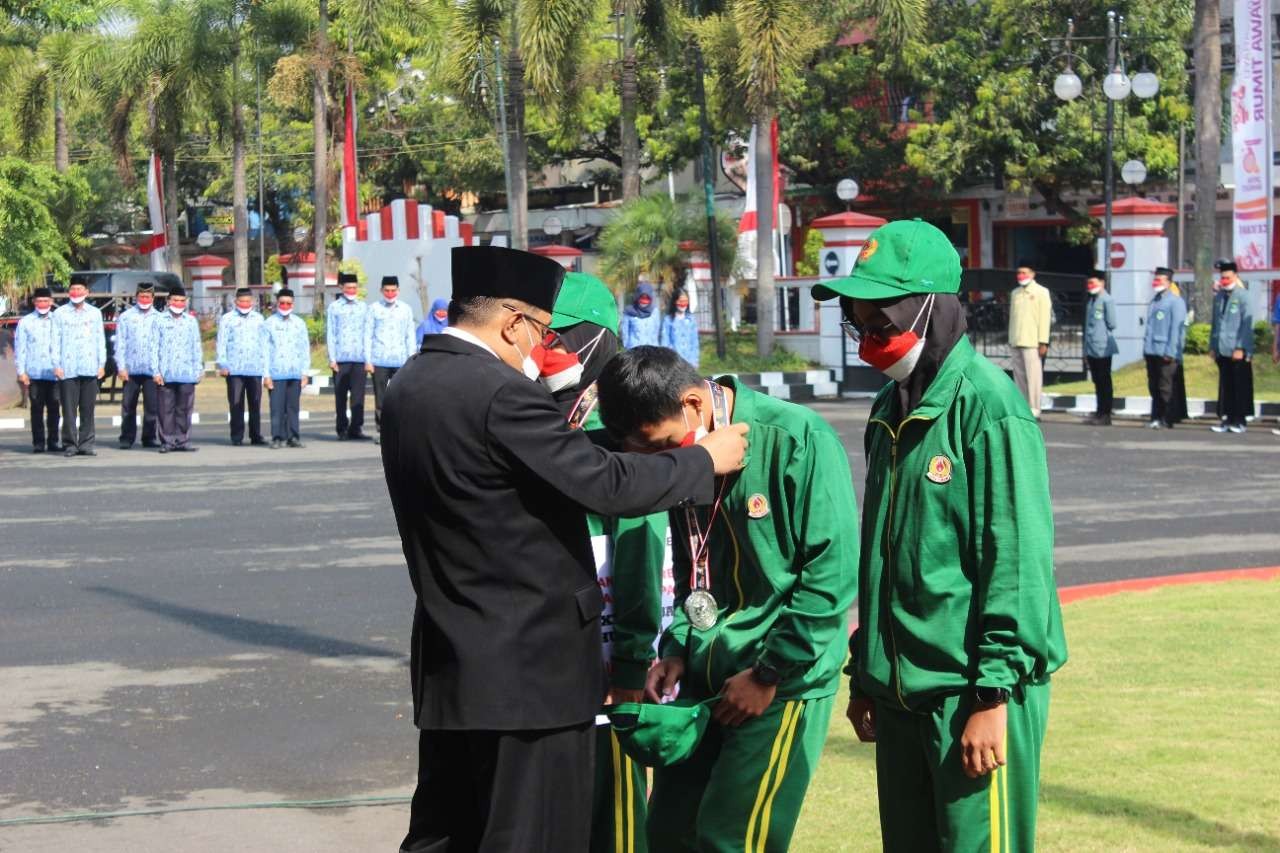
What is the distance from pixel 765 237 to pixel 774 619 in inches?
1009

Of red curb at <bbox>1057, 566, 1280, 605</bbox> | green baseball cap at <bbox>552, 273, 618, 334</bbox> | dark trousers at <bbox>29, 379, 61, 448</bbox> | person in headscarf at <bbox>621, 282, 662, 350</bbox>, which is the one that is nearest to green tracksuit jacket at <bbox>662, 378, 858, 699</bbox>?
green baseball cap at <bbox>552, 273, 618, 334</bbox>

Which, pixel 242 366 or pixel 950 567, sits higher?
pixel 242 366

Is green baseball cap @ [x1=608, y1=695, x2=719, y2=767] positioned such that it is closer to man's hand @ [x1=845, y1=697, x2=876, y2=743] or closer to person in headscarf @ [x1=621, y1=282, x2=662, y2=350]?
man's hand @ [x1=845, y1=697, x2=876, y2=743]

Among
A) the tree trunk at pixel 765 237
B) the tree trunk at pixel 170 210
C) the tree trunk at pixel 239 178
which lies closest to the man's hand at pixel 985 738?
the tree trunk at pixel 765 237

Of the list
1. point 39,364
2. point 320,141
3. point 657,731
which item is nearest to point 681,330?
point 39,364

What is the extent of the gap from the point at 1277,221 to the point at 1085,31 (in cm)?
615

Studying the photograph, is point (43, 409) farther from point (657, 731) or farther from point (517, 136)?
point (657, 731)

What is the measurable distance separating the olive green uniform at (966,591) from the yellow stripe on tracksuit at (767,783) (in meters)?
0.41

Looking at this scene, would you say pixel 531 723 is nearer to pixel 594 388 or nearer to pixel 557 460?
pixel 557 460

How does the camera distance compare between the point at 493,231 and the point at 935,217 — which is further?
the point at 493,231

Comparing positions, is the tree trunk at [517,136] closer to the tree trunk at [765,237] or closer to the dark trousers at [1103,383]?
the tree trunk at [765,237]

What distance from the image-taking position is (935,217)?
4716 centimetres

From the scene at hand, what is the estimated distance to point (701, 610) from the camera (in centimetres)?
411

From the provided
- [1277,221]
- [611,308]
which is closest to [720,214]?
[1277,221]
